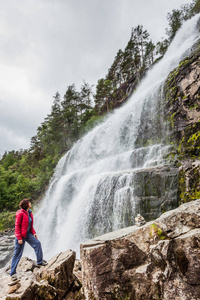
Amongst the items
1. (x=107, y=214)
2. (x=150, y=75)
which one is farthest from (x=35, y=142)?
(x=107, y=214)

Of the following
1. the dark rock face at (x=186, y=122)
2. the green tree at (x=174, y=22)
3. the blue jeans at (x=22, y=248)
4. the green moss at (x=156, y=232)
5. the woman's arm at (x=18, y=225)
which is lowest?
the blue jeans at (x=22, y=248)

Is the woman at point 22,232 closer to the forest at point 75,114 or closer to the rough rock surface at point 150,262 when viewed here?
the rough rock surface at point 150,262

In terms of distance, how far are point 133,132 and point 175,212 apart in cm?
1403

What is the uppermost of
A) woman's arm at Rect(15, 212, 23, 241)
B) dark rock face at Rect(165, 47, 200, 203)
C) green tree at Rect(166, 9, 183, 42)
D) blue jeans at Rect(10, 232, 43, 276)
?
green tree at Rect(166, 9, 183, 42)

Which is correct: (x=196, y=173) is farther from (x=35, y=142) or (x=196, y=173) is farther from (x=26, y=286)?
(x=35, y=142)

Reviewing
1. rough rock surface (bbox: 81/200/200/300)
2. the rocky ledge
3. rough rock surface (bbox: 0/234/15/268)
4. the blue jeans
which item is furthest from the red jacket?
rough rock surface (bbox: 0/234/15/268)

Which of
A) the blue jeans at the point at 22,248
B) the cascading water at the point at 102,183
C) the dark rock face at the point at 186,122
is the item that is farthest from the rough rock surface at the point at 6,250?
the dark rock face at the point at 186,122

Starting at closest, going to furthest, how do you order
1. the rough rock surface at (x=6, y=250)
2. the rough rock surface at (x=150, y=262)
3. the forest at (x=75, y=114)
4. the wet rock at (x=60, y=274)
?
the rough rock surface at (x=150, y=262), the wet rock at (x=60, y=274), the rough rock surface at (x=6, y=250), the forest at (x=75, y=114)

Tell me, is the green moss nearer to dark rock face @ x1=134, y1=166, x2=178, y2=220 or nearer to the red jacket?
the red jacket

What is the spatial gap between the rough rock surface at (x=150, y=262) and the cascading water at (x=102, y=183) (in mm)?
4685

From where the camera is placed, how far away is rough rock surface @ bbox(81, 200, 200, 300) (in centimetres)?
253

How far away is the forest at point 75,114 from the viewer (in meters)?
25.2

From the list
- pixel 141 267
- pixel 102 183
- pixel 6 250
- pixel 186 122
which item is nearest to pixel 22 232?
pixel 141 267

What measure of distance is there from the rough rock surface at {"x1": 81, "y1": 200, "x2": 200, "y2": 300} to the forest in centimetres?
2073
